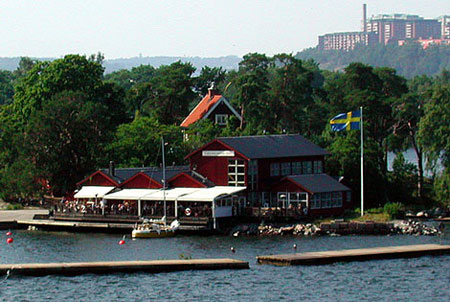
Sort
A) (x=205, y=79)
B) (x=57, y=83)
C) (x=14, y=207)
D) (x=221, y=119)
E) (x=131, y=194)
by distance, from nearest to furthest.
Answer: (x=131, y=194)
(x=14, y=207)
(x=57, y=83)
(x=221, y=119)
(x=205, y=79)

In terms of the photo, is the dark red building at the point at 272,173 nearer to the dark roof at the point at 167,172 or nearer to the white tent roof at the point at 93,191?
the dark roof at the point at 167,172

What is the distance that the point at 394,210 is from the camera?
8050cm

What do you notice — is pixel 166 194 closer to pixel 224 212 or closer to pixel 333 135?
pixel 224 212

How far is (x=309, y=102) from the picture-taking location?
116 m

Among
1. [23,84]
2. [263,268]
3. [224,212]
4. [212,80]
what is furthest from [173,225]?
[212,80]

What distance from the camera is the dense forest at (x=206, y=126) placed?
291ft

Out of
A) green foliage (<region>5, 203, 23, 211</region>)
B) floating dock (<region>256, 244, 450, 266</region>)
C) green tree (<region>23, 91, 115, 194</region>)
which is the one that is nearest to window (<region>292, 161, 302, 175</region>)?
green tree (<region>23, 91, 115, 194</region>)

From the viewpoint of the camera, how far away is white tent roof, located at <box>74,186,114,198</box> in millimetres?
86312

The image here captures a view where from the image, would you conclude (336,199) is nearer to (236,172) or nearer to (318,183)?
(318,183)

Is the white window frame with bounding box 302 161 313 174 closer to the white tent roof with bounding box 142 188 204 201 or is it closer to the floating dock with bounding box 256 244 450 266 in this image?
the white tent roof with bounding box 142 188 204 201

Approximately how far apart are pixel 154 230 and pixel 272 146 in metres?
13.2

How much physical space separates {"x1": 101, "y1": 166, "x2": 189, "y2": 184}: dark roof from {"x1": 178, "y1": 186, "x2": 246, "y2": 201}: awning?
4.68 meters

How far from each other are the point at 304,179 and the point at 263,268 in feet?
77.0

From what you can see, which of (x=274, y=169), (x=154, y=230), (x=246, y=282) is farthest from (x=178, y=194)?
(x=246, y=282)
